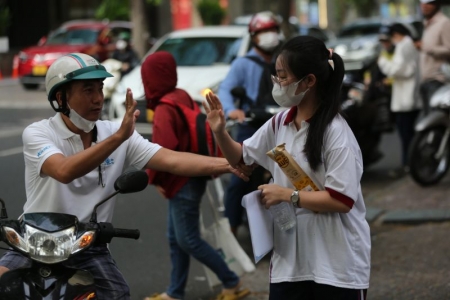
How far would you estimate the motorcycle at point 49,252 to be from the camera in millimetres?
3553

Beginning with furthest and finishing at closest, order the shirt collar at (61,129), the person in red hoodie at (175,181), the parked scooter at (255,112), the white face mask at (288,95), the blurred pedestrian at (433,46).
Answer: the blurred pedestrian at (433,46) < the parked scooter at (255,112) < the person in red hoodie at (175,181) < the shirt collar at (61,129) < the white face mask at (288,95)

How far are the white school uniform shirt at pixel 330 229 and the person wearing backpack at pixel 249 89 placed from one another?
3.52 meters

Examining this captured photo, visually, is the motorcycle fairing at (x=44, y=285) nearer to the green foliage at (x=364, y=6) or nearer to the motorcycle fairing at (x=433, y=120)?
the motorcycle fairing at (x=433, y=120)

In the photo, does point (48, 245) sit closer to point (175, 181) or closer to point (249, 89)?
point (175, 181)

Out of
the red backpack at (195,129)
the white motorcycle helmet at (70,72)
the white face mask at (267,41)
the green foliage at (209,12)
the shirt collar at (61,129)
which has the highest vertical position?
the white motorcycle helmet at (70,72)

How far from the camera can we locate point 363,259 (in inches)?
156

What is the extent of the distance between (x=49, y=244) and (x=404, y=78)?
27.6 feet

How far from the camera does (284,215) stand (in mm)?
3998

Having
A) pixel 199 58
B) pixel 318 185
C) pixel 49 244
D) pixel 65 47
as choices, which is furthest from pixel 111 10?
pixel 49 244

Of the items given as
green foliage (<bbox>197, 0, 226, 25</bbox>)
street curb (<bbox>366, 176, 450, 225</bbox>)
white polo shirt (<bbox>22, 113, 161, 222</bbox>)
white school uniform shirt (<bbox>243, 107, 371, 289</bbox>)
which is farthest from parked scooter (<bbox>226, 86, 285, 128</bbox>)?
green foliage (<bbox>197, 0, 226, 25</bbox>)

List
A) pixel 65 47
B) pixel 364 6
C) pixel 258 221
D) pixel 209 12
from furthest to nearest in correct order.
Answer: pixel 364 6 → pixel 209 12 → pixel 65 47 → pixel 258 221

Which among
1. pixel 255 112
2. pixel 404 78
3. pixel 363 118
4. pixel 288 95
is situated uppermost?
pixel 288 95

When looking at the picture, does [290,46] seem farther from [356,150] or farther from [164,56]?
[164,56]

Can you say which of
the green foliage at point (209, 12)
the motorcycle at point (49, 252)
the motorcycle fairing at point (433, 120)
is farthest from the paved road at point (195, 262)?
the green foliage at point (209, 12)
